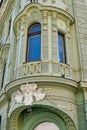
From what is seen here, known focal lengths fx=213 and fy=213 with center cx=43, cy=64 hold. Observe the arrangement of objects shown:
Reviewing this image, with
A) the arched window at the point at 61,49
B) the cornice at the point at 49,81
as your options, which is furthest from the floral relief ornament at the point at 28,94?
the arched window at the point at 61,49

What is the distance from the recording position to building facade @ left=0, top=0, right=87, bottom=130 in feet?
30.6

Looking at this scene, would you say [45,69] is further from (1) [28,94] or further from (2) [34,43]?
(2) [34,43]

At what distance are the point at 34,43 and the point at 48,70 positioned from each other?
2148 mm

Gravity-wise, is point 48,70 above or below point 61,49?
below

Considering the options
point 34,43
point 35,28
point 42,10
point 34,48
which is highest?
point 42,10

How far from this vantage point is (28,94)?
9.38 meters

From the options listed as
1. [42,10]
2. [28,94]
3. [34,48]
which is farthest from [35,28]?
[28,94]

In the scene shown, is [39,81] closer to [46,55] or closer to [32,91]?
[32,91]

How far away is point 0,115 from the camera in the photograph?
11.9 m

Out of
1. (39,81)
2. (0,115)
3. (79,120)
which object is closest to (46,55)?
(39,81)

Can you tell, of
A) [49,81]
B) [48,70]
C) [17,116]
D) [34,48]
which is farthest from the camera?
[34,48]

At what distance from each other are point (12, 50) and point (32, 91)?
425cm

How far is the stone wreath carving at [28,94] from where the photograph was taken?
30.0 ft

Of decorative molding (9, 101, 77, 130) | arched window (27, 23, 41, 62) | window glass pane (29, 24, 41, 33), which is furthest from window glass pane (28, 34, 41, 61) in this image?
decorative molding (9, 101, 77, 130)
